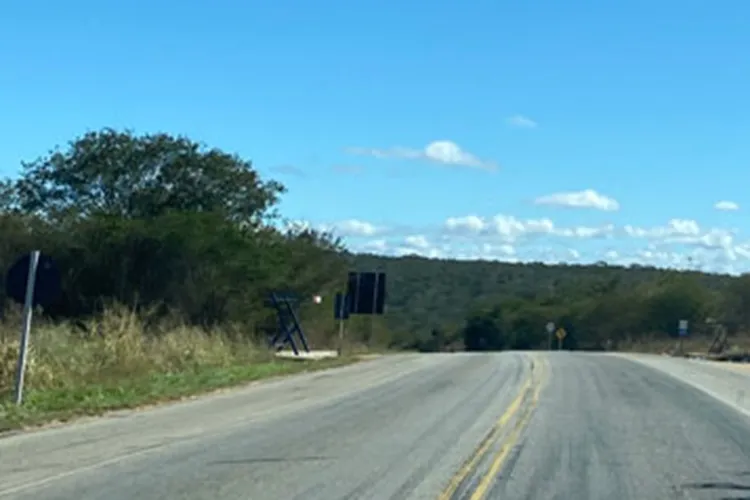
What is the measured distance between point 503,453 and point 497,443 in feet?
3.75

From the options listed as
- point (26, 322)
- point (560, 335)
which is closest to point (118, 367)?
point (26, 322)

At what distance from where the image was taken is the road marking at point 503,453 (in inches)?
472

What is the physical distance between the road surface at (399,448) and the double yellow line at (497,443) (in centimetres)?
3

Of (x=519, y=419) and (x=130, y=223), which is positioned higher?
(x=130, y=223)

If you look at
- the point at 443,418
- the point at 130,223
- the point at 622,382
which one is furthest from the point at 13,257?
the point at 443,418

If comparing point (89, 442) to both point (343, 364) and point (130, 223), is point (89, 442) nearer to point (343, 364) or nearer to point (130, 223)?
point (343, 364)

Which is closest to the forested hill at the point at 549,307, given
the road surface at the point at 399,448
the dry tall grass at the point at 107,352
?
the dry tall grass at the point at 107,352

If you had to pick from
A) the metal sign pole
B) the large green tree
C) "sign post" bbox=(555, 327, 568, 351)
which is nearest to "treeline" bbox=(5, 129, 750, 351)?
the large green tree

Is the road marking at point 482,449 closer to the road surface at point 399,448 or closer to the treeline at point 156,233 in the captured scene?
the road surface at point 399,448

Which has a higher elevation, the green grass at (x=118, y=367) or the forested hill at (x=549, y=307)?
the forested hill at (x=549, y=307)

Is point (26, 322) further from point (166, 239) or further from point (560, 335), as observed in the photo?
point (560, 335)

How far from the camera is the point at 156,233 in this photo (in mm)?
42219

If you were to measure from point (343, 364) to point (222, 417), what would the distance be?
1977 centimetres

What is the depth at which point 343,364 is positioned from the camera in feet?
131
